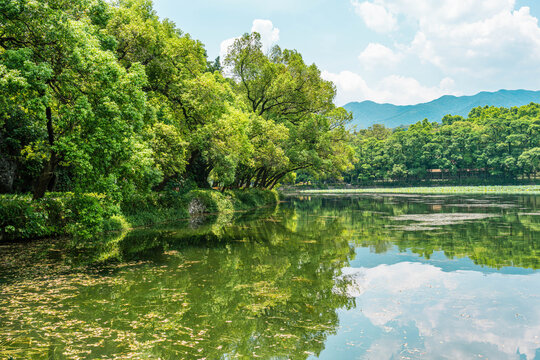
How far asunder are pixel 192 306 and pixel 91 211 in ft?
22.9

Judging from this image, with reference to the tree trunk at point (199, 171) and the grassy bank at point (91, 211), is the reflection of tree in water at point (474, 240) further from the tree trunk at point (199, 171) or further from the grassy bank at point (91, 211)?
the tree trunk at point (199, 171)

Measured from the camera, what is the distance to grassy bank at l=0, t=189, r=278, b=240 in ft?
41.0

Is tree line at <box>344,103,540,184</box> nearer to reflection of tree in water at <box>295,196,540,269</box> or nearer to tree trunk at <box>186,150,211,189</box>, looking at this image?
tree trunk at <box>186,150,211,189</box>

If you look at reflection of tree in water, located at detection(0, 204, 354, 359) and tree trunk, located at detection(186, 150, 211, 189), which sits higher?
tree trunk, located at detection(186, 150, 211, 189)

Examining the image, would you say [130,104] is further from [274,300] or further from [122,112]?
[274,300]

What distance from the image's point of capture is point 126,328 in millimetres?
6164

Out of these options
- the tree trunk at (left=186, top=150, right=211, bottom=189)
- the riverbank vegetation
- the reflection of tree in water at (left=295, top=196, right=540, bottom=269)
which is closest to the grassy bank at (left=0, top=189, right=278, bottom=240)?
the riverbank vegetation

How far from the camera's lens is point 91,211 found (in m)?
12.3

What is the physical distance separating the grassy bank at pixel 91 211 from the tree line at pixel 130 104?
2.33ft

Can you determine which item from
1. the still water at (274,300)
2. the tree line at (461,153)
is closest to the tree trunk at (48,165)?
the still water at (274,300)

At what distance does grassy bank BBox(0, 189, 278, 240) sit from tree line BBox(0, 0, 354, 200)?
711 millimetres

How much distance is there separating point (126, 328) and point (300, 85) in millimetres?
37890

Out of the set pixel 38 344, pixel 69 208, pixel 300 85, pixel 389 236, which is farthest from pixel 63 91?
pixel 300 85

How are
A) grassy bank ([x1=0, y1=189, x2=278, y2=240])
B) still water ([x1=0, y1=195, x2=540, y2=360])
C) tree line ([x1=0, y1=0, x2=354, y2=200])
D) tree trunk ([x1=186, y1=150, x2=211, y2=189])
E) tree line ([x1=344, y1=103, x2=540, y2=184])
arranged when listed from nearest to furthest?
still water ([x1=0, y1=195, x2=540, y2=360]) → tree line ([x1=0, y1=0, x2=354, y2=200]) → grassy bank ([x1=0, y1=189, x2=278, y2=240]) → tree trunk ([x1=186, y1=150, x2=211, y2=189]) → tree line ([x1=344, y1=103, x2=540, y2=184])
